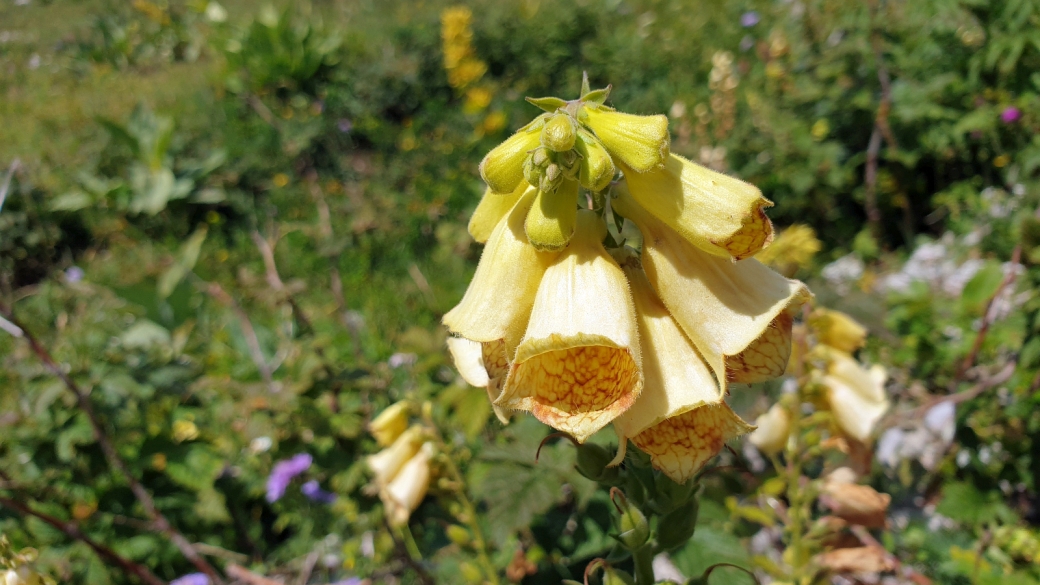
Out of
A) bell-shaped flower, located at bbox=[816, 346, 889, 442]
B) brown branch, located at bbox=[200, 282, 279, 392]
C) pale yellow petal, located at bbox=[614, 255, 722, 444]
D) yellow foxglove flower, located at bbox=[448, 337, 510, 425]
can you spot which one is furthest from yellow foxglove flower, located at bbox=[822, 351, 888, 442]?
brown branch, located at bbox=[200, 282, 279, 392]

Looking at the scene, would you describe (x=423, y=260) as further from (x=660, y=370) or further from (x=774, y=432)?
(x=660, y=370)

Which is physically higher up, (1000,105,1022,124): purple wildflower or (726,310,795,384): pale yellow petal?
(726,310,795,384): pale yellow petal

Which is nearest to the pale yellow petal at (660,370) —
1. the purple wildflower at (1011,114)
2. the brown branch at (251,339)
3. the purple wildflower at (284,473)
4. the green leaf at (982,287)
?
the purple wildflower at (284,473)

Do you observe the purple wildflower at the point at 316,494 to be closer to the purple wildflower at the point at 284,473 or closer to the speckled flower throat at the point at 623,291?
the purple wildflower at the point at 284,473

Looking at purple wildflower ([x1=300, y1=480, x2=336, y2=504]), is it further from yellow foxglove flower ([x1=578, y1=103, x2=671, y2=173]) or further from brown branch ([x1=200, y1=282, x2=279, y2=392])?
yellow foxglove flower ([x1=578, y1=103, x2=671, y2=173])

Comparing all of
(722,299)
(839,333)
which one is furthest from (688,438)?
(839,333)

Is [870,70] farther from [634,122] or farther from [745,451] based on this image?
[634,122]

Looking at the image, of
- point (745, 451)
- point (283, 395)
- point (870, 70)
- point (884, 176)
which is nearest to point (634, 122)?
point (283, 395)

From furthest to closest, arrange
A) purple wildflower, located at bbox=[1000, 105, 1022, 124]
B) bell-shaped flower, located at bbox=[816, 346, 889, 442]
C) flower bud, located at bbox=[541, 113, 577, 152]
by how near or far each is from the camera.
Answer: purple wildflower, located at bbox=[1000, 105, 1022, 124]
bell-shaped flower, located at bbox=[816, 346, 889, 442]
flower bud, located at bbox=[541, 113, 577, 152]
